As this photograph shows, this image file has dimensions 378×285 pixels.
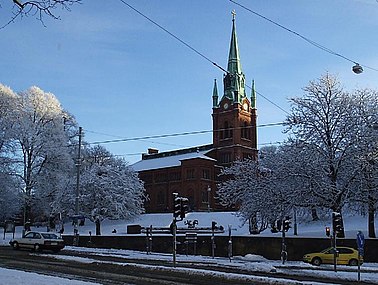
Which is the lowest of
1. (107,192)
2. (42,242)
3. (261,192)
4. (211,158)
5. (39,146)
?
(42,242)

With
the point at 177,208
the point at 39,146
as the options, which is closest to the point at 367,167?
the point at 177,208

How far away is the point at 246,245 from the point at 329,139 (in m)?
11.8

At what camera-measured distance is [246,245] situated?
3775 cm

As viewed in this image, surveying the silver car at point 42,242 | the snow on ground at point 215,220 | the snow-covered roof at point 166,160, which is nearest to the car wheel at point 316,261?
the snow on ground at point 215,220

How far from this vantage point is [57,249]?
35.3m

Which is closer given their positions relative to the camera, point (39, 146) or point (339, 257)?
point (339, 257)

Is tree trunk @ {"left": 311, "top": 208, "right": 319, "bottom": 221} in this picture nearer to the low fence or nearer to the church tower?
the low fence

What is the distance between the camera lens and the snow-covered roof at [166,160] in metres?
105

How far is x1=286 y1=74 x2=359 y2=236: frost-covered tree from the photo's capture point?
135 ft

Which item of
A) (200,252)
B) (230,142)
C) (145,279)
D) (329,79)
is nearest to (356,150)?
(329,79)

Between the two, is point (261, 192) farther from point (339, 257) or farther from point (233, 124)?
point (233, 124)

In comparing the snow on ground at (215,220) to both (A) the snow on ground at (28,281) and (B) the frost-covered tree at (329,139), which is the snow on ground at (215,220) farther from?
(A) the snow on ground at (28,281)

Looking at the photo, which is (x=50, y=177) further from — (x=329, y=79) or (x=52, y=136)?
(x=329, y=79)

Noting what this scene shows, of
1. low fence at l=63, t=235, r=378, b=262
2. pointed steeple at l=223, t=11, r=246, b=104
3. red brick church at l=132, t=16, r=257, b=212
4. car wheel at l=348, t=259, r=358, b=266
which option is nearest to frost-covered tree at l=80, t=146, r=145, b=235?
low fence at l=63, t=235, r=378, b=262
